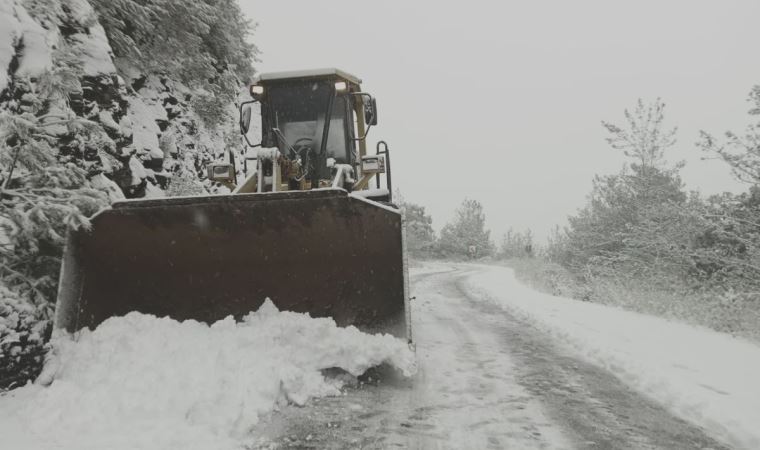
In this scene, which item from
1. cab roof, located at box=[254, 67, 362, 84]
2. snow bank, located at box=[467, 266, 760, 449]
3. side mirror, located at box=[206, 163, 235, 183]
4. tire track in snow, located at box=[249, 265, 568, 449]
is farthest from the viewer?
cab roof, located at box=[254, 67, 362, 84]

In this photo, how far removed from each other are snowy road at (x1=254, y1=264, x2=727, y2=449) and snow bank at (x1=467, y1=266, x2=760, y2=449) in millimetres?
156

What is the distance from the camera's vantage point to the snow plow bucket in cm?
350

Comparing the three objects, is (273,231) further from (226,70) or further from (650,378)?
(226,70)

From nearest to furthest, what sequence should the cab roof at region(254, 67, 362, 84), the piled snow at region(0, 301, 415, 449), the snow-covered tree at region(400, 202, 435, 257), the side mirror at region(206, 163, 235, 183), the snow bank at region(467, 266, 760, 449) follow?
the piled snow at region(0, 301, 415, 449), the snow bank at region(467, 266, 760, 449), the side mirror at region(206, 163, 235, 183), the cab roof at region(254, 67, 362, 84), the snow-covered tree at region(400, 202, 435, 257)

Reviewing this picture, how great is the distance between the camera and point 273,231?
364cm

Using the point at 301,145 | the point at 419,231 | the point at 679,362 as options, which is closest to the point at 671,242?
Result: the point at 679,362

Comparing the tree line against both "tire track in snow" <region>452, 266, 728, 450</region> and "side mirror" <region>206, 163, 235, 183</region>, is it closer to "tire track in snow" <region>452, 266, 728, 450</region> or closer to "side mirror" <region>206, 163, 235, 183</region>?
"tire track in snow" <region>452, 266, 728, 450</region>

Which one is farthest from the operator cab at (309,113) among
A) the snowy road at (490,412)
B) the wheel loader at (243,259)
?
the snowy road at (490,412)

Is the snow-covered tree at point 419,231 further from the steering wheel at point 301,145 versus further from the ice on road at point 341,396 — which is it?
the ice on road at point 341,396

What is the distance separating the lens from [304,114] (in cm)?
597

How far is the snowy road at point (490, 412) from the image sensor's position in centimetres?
255

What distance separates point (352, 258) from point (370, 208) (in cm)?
47

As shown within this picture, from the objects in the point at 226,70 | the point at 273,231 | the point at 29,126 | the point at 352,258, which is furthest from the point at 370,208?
the point at 226,70

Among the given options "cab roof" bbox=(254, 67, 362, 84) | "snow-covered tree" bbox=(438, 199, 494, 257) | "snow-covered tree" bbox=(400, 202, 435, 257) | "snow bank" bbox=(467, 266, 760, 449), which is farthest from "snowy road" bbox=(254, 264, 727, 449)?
"snow-covered tree" bbox=(438, 199, 494, 257)
